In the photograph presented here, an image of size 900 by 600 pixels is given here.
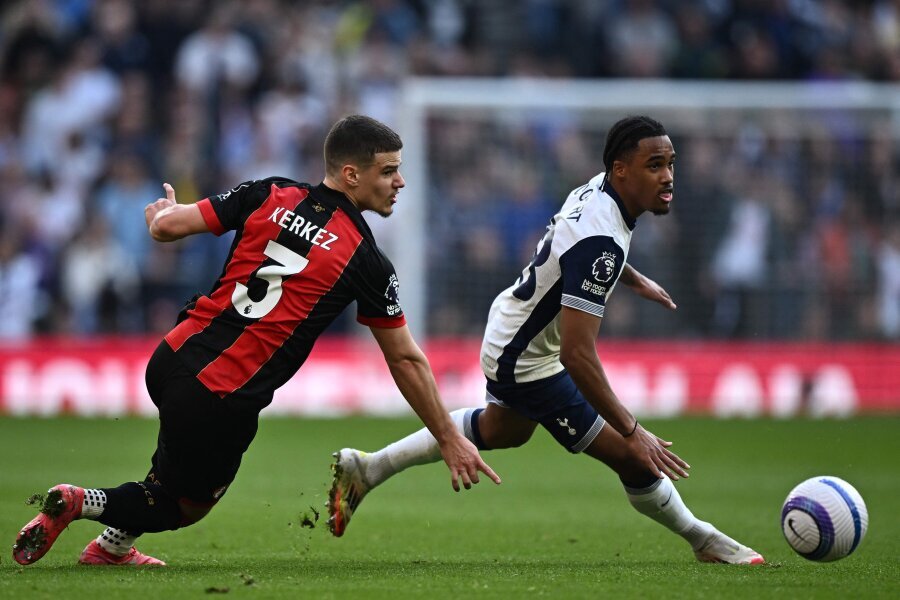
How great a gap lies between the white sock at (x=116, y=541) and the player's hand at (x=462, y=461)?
63.2 inches

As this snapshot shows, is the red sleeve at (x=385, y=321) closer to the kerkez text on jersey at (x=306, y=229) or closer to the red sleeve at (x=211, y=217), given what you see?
the kerkez text on jersey at (x=306, y=229)

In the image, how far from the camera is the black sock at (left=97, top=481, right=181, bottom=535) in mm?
6723

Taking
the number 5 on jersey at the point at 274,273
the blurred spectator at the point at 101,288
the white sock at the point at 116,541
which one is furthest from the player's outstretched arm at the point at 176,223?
the blurred spectator at the point at 101,288

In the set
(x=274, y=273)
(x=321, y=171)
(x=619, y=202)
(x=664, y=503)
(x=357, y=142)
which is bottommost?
(x=664, y=503)

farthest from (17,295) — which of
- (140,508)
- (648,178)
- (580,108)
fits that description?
(648,178)

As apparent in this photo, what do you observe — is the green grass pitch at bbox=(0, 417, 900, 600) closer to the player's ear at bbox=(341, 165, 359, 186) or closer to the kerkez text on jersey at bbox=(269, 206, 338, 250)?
the kerkez text on jersey at bbox=(269, 206, 338, 250)

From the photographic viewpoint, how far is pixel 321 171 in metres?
19.6

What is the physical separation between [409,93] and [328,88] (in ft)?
7.38

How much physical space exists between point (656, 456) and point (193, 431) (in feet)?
7.18

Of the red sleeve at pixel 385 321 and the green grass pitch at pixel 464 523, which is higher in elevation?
→ the red sleeve at pixel 385 321

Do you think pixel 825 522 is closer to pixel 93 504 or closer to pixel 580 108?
pixel 93 504

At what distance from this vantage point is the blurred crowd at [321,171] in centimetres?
1825

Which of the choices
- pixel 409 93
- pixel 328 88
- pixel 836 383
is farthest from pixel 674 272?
pixel 328 88

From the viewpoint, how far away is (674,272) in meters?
18.5
